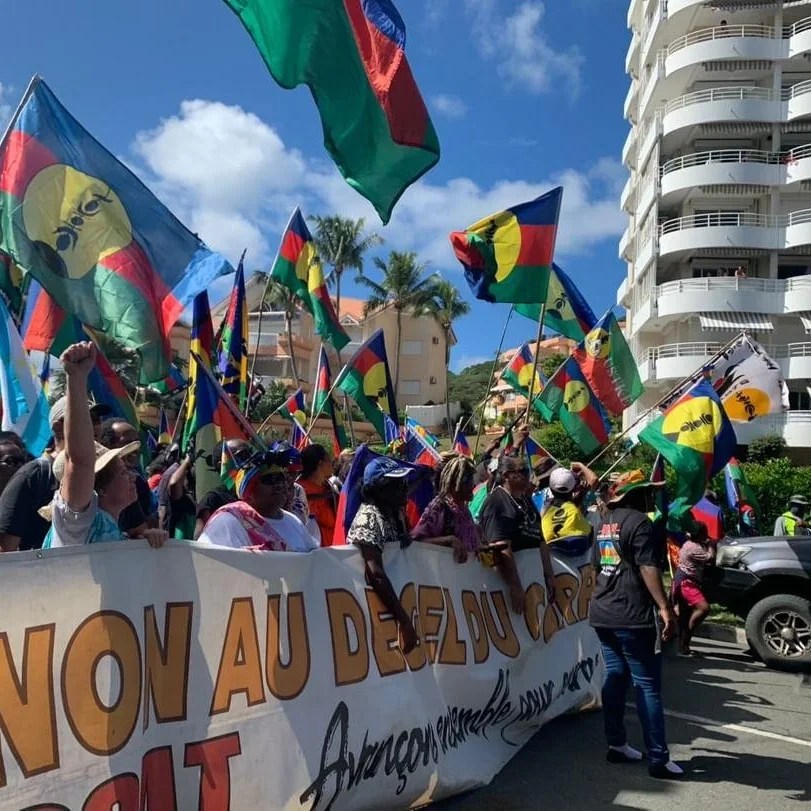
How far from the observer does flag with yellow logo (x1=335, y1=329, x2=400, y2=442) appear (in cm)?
1130

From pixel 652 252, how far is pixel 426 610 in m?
34.0

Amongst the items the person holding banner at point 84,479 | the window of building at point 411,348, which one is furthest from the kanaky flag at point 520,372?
the window of building at point 411,348

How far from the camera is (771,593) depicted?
8.57 m

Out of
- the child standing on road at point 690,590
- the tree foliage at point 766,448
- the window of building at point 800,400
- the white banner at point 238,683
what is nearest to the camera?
the white banner at point 238,683

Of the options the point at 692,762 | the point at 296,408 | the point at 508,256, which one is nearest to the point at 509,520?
the point at 692,762

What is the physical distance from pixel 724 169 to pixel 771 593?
29.6 m

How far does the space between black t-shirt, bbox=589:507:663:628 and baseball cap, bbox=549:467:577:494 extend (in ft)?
4.19

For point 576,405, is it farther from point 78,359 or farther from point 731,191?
point 731,191

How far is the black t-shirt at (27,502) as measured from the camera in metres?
3.89

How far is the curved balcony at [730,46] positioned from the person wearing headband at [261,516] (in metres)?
36.2

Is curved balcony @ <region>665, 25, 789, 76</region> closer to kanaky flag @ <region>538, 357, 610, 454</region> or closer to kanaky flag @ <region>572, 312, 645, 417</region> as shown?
kanaky flag @ <region>572, 312, 645, 417</region>

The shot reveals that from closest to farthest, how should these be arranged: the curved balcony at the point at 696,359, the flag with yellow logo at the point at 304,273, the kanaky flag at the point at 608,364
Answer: the flag with yellow logo at the point at 304,273
the kanaky flag at the point at 608,364
the curved balcony at the point at 696,359

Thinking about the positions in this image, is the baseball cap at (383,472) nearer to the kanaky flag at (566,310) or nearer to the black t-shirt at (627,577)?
the black t-shirt at (627,577)

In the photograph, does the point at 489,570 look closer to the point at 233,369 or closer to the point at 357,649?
the point at 357,649
